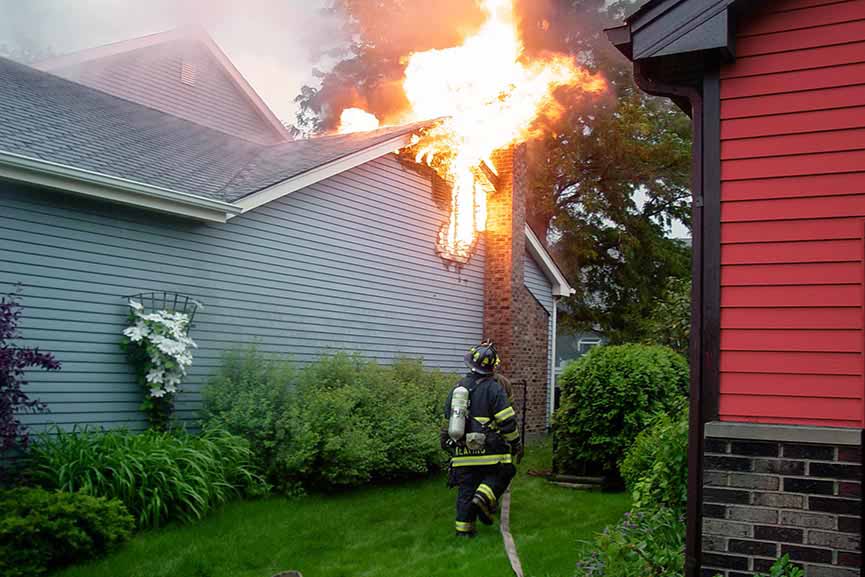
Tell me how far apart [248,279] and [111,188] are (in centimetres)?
263

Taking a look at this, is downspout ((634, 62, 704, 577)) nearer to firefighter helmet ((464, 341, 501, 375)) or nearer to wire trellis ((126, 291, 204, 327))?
firefighter helmet ((464, 341, 501, 375))

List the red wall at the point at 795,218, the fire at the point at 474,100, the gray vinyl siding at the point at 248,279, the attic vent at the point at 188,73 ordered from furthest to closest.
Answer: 1. the attic vent at the point at 188,73
2. the fire at the point at 474,100
3. the gray vinyl siding at the point at 248,279
4. the red wall at the point at 795,218

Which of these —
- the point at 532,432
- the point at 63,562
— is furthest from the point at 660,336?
the point at 63,562

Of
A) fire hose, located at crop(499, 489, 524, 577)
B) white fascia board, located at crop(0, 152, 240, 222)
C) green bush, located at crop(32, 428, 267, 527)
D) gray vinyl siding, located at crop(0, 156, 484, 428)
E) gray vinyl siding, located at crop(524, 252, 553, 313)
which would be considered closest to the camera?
fire hose, located at crop(499, 489, 524, 577)

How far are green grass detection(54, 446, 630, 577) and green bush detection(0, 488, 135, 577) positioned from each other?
0.16 m

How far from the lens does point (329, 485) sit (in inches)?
392

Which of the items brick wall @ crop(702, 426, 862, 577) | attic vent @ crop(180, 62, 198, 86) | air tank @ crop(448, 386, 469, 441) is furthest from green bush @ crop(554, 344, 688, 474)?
attic vent @ crop(180, 62, 198, 86)

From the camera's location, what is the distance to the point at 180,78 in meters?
18.7

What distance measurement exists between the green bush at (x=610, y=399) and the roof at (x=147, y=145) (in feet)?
15.7

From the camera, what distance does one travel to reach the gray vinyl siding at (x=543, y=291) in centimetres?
1803

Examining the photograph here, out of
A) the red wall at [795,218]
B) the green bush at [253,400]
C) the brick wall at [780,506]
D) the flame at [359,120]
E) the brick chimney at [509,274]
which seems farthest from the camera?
the flame at [359,120]

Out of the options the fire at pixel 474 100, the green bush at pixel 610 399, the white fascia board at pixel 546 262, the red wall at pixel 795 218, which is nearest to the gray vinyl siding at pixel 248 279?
the fire at pixel 474 100

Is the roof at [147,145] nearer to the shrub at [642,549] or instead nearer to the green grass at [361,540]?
the green grass at [361,540]

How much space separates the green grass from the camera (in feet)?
23.4
